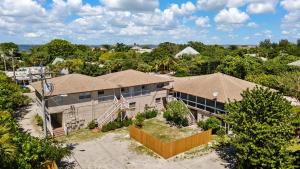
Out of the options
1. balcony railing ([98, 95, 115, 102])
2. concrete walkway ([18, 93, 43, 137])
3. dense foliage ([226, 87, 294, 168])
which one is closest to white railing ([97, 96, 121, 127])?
balcony railing ([98, 95, 115, 102])

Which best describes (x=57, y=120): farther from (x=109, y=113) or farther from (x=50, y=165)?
(x=50, y=165)

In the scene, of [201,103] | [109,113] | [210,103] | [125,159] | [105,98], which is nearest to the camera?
[125,159]

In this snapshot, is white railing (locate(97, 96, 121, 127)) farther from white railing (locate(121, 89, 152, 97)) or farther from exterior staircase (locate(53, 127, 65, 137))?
exterior staircase (locate(53, 127, 65, 137))

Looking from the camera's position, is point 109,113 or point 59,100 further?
point 109,113

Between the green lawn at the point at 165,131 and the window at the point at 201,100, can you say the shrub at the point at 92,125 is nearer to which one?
the green lawn at the point at 165,131

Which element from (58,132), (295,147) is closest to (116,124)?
(58,132)

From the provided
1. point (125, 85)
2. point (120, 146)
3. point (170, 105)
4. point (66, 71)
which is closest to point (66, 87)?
point (125, 85)

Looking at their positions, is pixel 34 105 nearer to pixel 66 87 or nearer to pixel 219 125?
pixel 66 87

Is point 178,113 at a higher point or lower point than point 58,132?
higher
